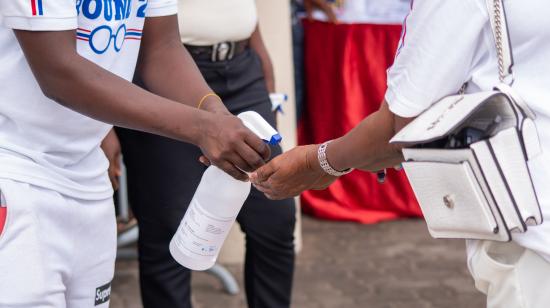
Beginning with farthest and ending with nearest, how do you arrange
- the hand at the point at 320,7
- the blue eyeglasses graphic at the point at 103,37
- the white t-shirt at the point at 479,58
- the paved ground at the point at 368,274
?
the hand at the point at 320,7 < the paved ground at the point at 368,274 < the blue eyeglasses graphic at the point at 103,37 < the white t-shirt at the point at 479,58

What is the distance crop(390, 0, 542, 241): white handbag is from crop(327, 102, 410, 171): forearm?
0.17 meters

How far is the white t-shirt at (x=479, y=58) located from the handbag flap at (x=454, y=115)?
6cm

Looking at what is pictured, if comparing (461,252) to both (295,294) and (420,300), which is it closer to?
(420,300)

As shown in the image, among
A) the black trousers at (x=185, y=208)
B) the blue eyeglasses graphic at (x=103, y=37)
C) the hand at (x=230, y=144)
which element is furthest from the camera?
the black trousers at (x=185, y=208)

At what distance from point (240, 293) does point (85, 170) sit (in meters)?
2.46

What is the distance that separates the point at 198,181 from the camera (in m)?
3.49

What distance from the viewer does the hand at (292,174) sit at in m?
2.49

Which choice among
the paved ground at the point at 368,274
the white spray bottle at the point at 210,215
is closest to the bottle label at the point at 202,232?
the white spray bottle at the point at 210,215

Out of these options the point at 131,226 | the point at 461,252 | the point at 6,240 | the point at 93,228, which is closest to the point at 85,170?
the point at 93,228

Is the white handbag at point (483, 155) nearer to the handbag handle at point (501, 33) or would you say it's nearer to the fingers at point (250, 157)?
the handbag handle at point (501, 33)

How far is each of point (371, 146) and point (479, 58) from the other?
1.14 feet

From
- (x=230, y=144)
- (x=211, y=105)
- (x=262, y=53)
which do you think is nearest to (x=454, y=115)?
(x=230, y=144)

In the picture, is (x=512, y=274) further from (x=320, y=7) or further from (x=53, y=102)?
(x=320, y=7)

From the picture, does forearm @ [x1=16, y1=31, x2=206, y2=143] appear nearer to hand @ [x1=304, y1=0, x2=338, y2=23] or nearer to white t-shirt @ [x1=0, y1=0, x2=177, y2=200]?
white t-shirt @ [x1=0, y1=0, x2=177, y2=200]
